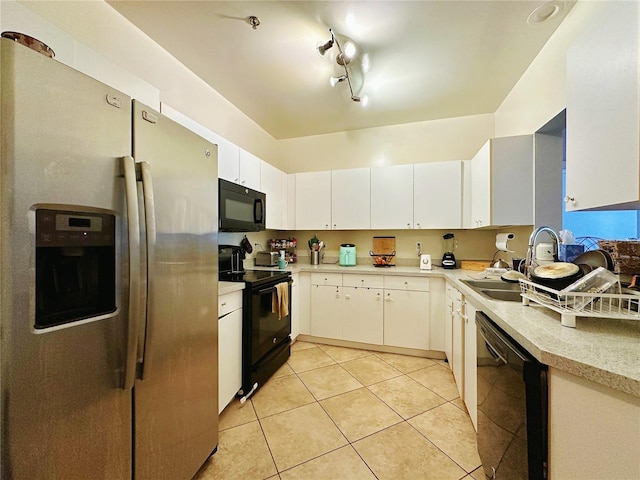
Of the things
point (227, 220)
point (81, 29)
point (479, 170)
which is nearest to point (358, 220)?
point (479, 170)

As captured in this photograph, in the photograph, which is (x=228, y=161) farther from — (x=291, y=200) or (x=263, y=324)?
(x=263, y=324)

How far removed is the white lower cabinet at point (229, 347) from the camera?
169 cm

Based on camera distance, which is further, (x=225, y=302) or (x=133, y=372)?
(x=225, y=302)

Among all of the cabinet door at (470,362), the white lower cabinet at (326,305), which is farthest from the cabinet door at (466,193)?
the white lower cabinet at (326,305)

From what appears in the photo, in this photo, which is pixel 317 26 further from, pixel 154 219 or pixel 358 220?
pixel 358 220

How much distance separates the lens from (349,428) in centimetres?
167

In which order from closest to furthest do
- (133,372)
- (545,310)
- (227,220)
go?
(133,372) → (545,310) → (227,220)

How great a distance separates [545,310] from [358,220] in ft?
7.10

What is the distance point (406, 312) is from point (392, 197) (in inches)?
52.0

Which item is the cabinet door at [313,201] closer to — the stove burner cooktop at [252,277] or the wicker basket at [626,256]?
the stove burner cooktop at [252,277]

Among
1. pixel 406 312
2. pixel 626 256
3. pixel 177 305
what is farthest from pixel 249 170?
pixel 626 256

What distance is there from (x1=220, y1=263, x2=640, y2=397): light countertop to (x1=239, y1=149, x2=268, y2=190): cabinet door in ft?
7.25

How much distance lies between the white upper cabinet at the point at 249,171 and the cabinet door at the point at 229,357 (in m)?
1.28

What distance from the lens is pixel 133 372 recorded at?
916 mm
